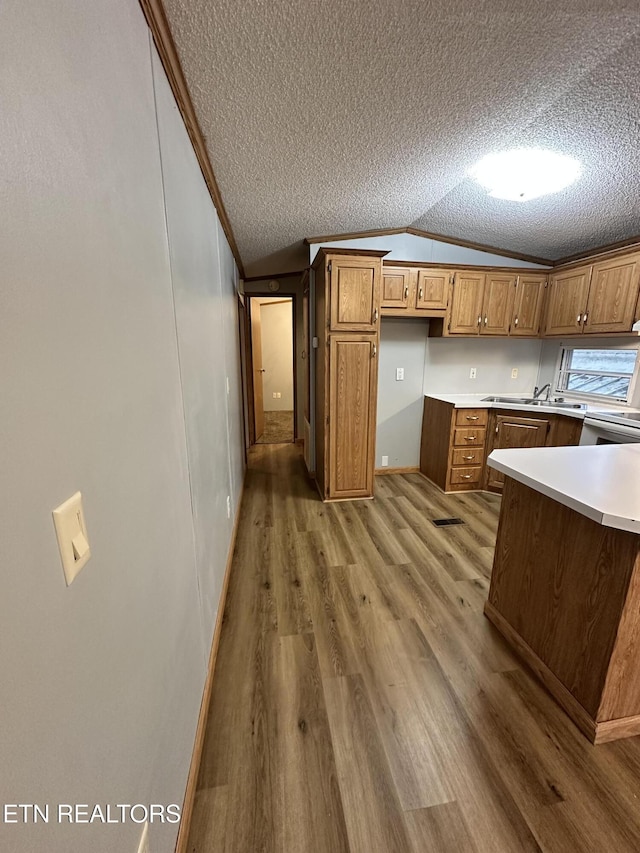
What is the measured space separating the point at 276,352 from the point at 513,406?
4966 millimetres

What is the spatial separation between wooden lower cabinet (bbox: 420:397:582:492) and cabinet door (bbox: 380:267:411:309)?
43.1 inches

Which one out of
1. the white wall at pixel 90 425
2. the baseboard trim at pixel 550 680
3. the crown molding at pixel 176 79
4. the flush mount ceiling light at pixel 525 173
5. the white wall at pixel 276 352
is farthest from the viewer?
the white wall at pixel 276 352

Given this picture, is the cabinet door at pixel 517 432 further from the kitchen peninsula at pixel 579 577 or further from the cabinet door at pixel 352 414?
the kitchen peninsula at pixel 579 577

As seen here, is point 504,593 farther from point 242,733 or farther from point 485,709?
point 242,733

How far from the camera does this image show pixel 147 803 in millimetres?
780

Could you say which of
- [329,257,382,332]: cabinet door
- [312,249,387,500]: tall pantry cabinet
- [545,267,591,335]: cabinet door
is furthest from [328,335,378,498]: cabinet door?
[545,267,591,335]: cabinet door

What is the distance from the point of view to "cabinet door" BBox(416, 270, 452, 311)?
10.8 feet

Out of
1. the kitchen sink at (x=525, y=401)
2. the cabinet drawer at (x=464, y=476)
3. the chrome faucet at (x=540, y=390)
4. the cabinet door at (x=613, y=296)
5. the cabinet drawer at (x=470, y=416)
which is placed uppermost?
the cabinet door at (x=613, y=296)

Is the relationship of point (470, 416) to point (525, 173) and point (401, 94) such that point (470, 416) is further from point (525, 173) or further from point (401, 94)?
point (401, 94)

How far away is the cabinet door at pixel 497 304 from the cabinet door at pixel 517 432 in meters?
0.94

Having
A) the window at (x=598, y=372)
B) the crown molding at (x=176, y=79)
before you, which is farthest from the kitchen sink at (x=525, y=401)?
the crown molding at (x=176, y=79)

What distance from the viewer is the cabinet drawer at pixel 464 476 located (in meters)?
3.43

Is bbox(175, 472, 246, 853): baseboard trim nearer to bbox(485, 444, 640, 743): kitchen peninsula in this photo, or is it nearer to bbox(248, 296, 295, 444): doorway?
bbox(485, 444, 640, 743): kitchen peninsula

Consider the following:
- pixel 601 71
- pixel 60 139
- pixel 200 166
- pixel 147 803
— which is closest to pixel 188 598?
pixel 147 803
